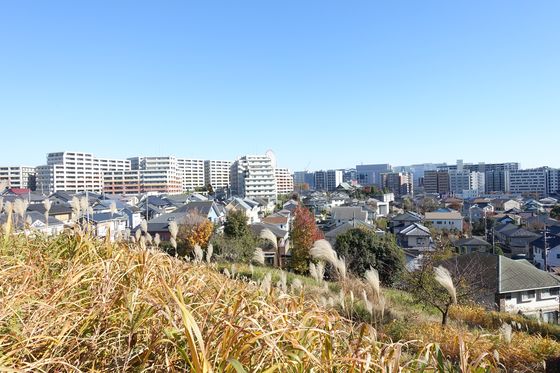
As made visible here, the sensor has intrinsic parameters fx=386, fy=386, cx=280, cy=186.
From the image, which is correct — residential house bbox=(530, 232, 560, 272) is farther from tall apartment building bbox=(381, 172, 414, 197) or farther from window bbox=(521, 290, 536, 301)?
tall apartment building bbox=(381, 172, 414, 197)

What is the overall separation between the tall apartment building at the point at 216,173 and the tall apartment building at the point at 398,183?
3401 centimetres

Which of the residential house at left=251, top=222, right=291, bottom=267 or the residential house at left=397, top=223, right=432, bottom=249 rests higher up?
the residential house at left=251, top=222, right=291, bottom=267

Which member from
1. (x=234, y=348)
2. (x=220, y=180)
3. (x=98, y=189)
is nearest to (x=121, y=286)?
(x=234, y=348)

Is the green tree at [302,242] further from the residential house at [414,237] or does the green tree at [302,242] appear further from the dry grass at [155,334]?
the residential house at [414,237]

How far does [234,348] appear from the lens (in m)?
1.12

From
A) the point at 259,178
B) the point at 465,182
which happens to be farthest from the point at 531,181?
the point at 259,178

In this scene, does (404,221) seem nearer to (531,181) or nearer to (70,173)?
(70,173)

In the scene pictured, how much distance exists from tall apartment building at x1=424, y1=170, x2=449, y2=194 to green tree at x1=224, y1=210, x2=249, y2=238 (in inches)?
2909

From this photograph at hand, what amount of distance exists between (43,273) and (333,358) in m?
1.47

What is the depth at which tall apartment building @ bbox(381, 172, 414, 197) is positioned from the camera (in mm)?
81125

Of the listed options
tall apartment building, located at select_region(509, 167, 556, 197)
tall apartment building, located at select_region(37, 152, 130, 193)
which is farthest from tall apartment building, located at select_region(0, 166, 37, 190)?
tall apartment building, located at select_region(509, 167, 556, 197)

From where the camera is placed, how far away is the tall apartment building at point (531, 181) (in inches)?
3012

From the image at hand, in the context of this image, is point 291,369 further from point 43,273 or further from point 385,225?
point 385,225

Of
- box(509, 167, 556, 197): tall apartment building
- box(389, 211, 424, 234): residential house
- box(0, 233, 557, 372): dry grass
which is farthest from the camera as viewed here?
box(509, 167, 556, 197): tall apartment building
